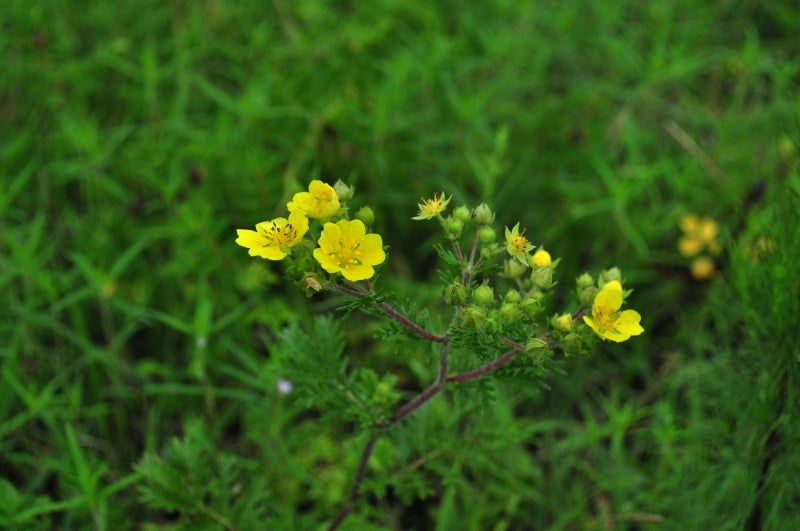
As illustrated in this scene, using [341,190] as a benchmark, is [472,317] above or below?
Result: below

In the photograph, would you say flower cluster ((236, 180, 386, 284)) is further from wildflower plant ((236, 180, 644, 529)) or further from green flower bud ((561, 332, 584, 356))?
green flower bud ((561, 332, 584, 356))

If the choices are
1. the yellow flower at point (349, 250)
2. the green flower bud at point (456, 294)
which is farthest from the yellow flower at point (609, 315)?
the yellow flower at point (349, 250)

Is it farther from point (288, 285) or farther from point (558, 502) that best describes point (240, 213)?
point (558, 502)

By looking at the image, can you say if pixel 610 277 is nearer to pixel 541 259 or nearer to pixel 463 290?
pixel 541 259

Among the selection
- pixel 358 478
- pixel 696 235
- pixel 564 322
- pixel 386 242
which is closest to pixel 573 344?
pixel 564 322

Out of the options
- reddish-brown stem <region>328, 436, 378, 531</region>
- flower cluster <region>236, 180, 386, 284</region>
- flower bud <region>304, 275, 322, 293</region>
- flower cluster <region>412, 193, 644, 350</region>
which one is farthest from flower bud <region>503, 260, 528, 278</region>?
reddish-brown stem <region>328, 436, 378, 531</region>
